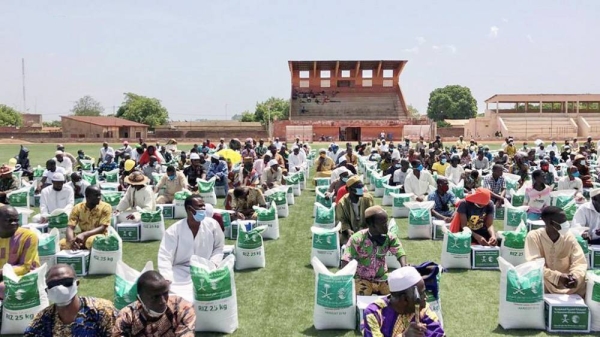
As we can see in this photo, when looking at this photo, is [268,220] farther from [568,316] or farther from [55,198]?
[568,316]

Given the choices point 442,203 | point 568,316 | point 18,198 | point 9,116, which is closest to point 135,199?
point 18,198

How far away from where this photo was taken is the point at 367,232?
525cm

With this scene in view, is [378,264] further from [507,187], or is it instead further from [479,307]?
[507,187]

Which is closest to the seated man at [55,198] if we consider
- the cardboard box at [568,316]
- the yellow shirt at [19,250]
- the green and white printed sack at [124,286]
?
the yellow shirt at [19,250]

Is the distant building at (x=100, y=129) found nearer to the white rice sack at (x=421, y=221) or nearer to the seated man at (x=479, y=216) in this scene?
the white rice sack at (x=421, y=221)

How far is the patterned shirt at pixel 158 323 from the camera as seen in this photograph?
12.1 ft

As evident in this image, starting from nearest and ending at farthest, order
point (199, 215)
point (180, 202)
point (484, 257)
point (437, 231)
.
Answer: point (199, 215) < point (484, 257) < point (437, 231) < point (180, 202)

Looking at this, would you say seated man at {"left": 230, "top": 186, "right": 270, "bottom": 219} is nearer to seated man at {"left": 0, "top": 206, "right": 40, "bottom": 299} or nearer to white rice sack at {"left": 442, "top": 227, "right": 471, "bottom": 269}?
white rice sack at {"left": 442, "top": 227, "right": 471, "bottom": 269}

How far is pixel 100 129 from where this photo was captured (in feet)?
209

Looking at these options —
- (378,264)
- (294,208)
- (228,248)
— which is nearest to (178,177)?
(294,208)

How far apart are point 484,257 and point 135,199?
5.59 meters

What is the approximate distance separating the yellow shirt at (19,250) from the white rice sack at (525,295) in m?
4.47

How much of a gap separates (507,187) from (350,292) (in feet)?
27.0

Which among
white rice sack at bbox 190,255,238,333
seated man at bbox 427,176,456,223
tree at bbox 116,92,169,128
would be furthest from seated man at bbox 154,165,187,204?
tree at bbox 116,92,169,128
